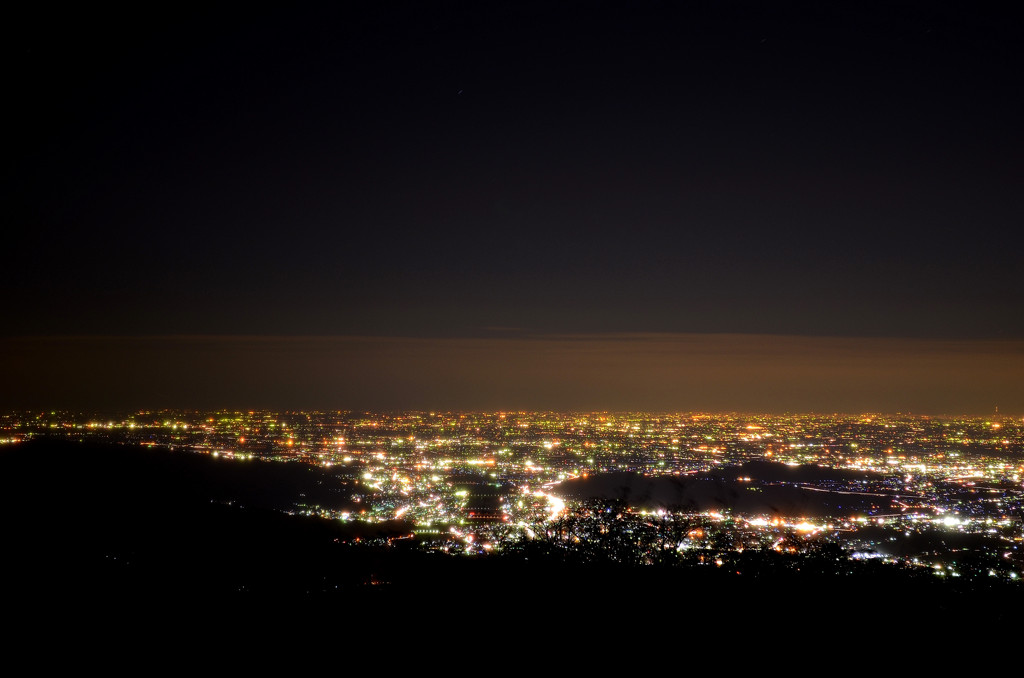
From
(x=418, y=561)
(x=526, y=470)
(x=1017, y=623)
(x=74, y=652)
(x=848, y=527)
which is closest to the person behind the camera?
(x=74, y=652)

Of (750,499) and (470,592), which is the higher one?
(470,592)

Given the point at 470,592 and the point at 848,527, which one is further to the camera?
the point at 848,527

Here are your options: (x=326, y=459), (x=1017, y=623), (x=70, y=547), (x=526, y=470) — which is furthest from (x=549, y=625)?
(x=326, y=459)

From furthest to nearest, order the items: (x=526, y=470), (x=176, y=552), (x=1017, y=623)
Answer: (x=526, y=470) < (x=176, y=552) < (x=1017, y=623)

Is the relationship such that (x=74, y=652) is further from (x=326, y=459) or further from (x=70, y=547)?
(x=326, y=459)

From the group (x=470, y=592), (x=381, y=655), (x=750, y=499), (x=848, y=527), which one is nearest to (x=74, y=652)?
(x=381, y=655)

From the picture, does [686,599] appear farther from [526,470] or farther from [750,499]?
[526,470]

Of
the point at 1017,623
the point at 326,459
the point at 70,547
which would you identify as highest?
the point at 1017,623
